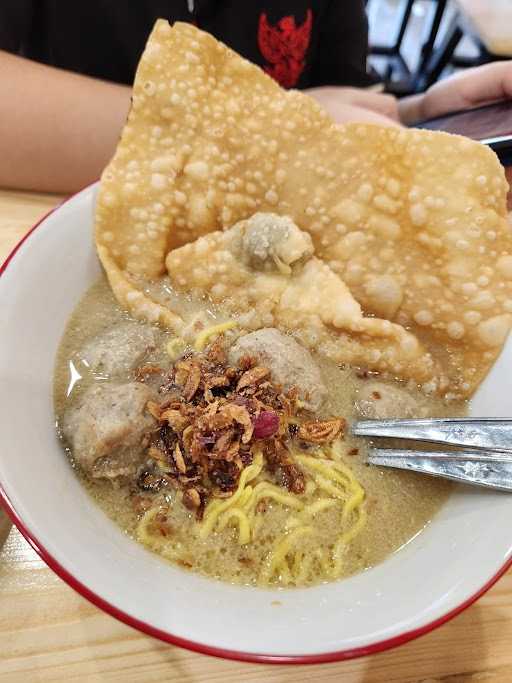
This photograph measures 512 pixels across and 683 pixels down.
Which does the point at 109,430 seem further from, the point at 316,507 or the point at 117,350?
the point at 316,507

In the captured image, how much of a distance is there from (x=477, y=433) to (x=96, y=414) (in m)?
0.85

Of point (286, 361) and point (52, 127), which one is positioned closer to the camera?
point (286, 361)

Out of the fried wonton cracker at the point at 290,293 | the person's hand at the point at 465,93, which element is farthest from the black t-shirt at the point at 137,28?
the fried wonton cracker at the point at 290,293

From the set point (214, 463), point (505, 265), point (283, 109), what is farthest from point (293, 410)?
point (283, 109)

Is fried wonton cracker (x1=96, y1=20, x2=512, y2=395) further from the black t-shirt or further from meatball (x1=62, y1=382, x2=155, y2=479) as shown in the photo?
the black t-shirt

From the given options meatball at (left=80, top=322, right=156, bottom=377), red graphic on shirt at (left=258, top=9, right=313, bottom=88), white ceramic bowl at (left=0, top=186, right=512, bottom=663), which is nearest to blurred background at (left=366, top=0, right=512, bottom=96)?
red graphic on shirt at (left=258, top=9, right=313, bottom=88)

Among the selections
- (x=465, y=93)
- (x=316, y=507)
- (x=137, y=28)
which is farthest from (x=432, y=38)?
(x=316, y=507)

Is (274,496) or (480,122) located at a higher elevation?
(480,122)

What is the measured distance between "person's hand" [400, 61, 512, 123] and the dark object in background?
0.12 m

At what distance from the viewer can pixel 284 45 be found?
7.31 feet

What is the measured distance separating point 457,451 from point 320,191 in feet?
2.42

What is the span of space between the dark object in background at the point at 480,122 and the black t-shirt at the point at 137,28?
0.68m

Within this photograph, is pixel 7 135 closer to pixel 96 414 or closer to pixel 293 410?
pixel 96 414

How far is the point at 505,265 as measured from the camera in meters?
1.32
